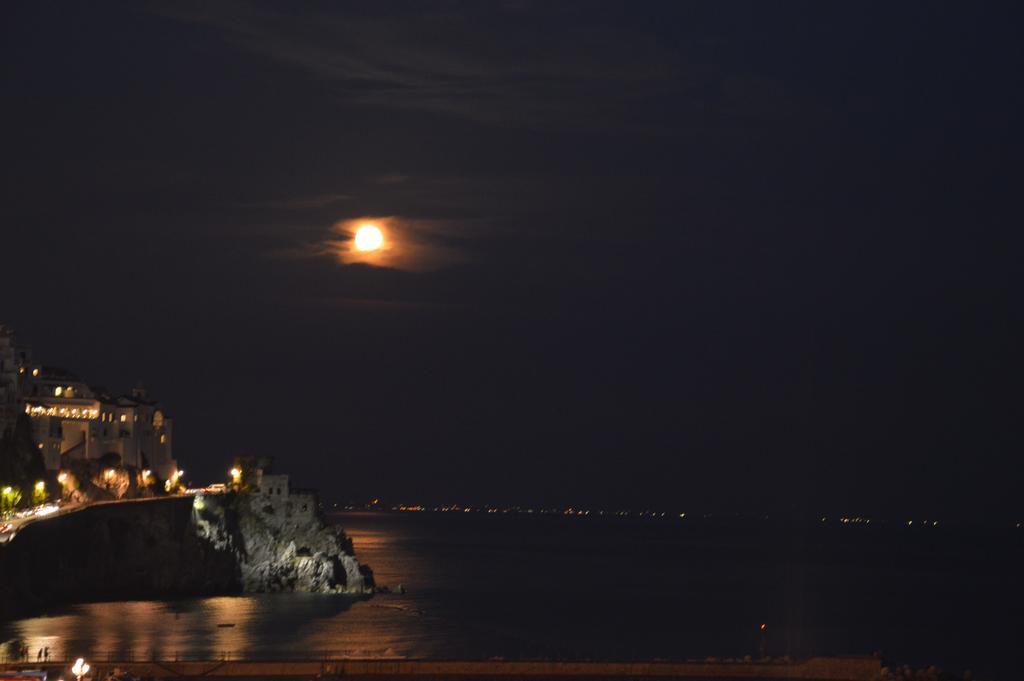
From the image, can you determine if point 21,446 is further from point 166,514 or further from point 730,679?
point 730,679

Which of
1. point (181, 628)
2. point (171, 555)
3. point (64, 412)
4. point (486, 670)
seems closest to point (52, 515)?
point (181, 628)

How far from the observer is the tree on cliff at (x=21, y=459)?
90.6m

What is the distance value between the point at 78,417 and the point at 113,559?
51.2 ft

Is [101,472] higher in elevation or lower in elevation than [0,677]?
higher

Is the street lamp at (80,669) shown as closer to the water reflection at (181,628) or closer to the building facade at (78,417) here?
the water reflection at (181,628)

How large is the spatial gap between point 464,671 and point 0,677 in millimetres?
16068

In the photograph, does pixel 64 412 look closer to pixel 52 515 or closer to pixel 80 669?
pixel 52 515

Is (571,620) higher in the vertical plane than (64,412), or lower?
lower

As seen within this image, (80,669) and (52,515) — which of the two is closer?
(80,669)

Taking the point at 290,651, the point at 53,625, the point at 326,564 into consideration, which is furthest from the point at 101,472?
the point at 290,651

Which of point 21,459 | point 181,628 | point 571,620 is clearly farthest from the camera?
point 571,620

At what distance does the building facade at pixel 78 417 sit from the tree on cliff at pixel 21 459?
2646 mm

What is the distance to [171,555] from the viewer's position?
322 feet

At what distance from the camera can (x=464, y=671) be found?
5328 cm
